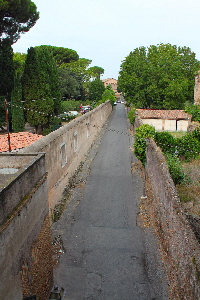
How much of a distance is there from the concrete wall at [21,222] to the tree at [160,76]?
1132 inches

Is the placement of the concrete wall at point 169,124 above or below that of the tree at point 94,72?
below

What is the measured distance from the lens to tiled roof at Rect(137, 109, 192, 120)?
32203 millimetres

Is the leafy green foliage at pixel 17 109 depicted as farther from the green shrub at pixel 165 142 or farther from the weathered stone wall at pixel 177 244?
the weathered stone wall at pixel 177 244

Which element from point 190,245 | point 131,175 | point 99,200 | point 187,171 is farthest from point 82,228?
point 187,171

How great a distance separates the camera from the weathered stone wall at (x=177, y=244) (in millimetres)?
5176

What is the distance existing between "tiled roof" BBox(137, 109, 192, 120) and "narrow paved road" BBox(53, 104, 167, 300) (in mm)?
20004

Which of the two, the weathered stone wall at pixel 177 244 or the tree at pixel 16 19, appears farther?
the tree at pixel 16 19

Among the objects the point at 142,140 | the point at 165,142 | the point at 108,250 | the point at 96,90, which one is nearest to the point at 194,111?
the point at 165,142

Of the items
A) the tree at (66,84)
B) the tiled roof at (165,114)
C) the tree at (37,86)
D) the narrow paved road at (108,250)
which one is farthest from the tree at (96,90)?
the narrow paved road at (108,250)

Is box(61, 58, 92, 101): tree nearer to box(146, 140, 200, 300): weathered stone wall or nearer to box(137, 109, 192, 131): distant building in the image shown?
box(137, 109, 192, 131): distant building

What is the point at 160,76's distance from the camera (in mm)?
33500

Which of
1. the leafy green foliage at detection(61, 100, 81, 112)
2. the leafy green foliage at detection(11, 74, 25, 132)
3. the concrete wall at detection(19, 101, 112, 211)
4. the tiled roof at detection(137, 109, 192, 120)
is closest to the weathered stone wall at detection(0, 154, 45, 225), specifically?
the concrete wall at detection(19, 101, 112, 211)

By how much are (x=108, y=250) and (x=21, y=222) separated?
182 inches

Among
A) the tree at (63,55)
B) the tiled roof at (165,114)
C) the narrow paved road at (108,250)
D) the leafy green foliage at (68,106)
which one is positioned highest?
the tree at (63,55)
